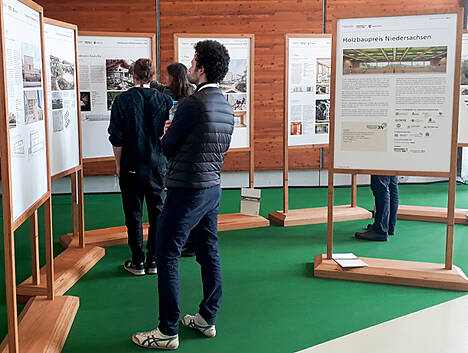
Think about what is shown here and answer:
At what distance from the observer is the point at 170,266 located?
10.3ft

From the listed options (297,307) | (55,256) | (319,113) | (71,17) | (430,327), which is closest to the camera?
(430,327)

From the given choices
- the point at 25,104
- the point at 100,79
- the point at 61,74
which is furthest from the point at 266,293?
the point at 100,79

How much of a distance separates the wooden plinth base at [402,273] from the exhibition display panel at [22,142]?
2.05 m

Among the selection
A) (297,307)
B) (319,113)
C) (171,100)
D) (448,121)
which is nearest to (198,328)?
(297,307)

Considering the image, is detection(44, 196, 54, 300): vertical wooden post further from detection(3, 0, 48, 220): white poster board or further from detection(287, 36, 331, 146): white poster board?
detection(287, 36, 331, 146): white poster board

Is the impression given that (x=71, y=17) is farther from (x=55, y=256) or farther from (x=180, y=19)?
(x=55, y=256)

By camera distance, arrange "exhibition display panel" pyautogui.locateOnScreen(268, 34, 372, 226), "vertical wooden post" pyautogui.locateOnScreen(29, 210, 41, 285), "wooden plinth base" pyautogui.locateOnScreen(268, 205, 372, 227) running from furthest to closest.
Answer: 1. "exhibition display panel" pyautogui.locateOnScreen(268, 34, 372, 226)
2. "wooden plinth base" pyautogui.locateOnScreen(268, 205, 372, 227)
3. "vertical wooden post" pyautogui.locateOnScreen(29, 210, 41, 285)

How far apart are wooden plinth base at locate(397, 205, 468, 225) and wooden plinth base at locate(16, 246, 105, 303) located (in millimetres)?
3395

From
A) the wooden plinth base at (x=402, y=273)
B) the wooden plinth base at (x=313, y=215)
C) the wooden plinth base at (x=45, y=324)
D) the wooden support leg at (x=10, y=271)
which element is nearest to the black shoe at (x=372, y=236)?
the wooden plinth base at (x=313, y=215)

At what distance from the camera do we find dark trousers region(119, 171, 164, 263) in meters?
4.38

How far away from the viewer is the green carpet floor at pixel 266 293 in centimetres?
338

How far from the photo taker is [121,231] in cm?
556

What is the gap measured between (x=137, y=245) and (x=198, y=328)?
4.19ft

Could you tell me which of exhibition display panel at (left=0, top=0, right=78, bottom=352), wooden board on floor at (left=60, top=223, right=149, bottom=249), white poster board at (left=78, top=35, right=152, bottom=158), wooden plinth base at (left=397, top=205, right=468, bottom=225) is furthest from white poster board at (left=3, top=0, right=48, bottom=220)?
wooden plinth base at (left=397, top=205, right=468, bottom=225)
